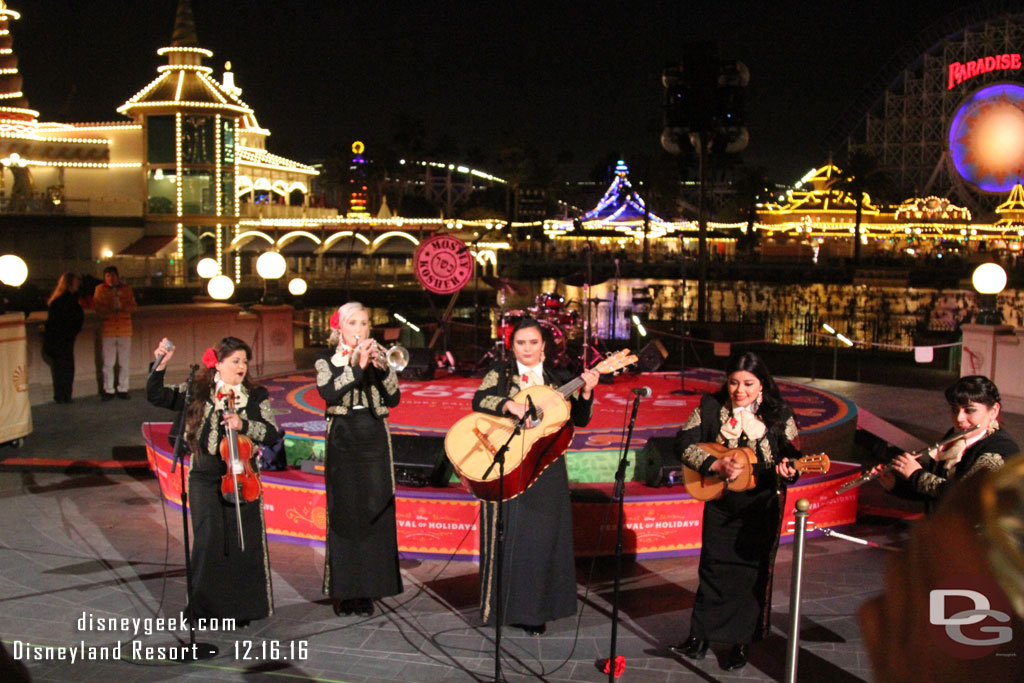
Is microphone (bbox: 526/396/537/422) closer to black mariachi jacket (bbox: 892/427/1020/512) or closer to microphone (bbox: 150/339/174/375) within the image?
black mariachi jacket (bbox: 892/427/1020/512)

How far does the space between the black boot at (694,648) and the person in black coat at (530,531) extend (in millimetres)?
706

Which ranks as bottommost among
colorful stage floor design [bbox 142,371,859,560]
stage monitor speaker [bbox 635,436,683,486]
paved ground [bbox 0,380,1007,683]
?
paved ground [bbox 0,380,1007,683]

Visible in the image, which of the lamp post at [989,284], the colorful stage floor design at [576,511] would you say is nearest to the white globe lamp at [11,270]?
the colorful stage floor design at [576,511]

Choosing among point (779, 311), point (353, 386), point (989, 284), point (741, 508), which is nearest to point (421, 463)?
point (353, 386)

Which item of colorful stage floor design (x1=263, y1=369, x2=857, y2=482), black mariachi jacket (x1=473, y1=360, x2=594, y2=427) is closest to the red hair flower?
black mariachi jacket (x1=473, y1=360, x2=594, y2=427)

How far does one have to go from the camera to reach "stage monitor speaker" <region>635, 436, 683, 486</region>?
7.76 m

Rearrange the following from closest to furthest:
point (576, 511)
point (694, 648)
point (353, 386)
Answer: point (694, 648)
point (353, 386)
point (576, 511)

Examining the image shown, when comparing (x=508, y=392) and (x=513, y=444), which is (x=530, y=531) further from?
(x=508, y=392)

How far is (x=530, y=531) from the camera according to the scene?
18.5 feet

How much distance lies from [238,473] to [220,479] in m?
0.19

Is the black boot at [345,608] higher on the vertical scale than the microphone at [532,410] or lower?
lower

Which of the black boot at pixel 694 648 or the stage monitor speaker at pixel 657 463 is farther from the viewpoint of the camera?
the stage monitor speaker at pixel 657 463

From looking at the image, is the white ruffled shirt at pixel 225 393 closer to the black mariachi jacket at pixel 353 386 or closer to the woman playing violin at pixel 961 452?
the black mariachi jacket at pixel 353 386

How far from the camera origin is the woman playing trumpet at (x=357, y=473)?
19.1 ft
